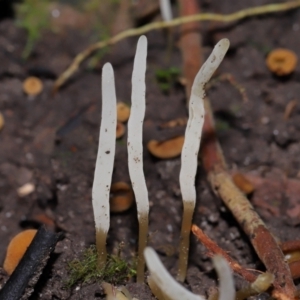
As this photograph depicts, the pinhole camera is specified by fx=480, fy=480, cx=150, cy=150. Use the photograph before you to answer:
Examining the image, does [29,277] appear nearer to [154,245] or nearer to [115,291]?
[115,291]

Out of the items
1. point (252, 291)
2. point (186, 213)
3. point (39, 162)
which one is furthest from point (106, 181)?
point (39, 162)

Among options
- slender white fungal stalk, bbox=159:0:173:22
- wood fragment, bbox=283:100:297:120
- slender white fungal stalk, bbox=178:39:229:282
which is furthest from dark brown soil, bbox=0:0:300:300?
slender white fungal stalk, bbox=178:39:229:282

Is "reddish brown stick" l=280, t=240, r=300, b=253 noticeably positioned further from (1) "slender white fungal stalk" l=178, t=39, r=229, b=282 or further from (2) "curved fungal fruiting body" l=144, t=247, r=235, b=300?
(2) "curved fungal fruiting body" l=144, t=247, r=235, b=300

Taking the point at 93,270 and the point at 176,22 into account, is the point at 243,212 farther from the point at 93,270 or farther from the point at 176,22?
the point at 176,22

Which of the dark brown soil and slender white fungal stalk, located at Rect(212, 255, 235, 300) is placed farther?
the dark brown soil

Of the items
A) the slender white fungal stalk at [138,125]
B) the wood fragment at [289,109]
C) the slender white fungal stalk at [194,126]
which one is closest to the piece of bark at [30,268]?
the slender white fungal stalk at [138,125]

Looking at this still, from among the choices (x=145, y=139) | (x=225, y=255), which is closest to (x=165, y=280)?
(x=225, y=255)

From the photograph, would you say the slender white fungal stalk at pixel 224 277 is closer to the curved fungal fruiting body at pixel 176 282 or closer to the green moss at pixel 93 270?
the curved fungal fruiting body at pixel 176 282
